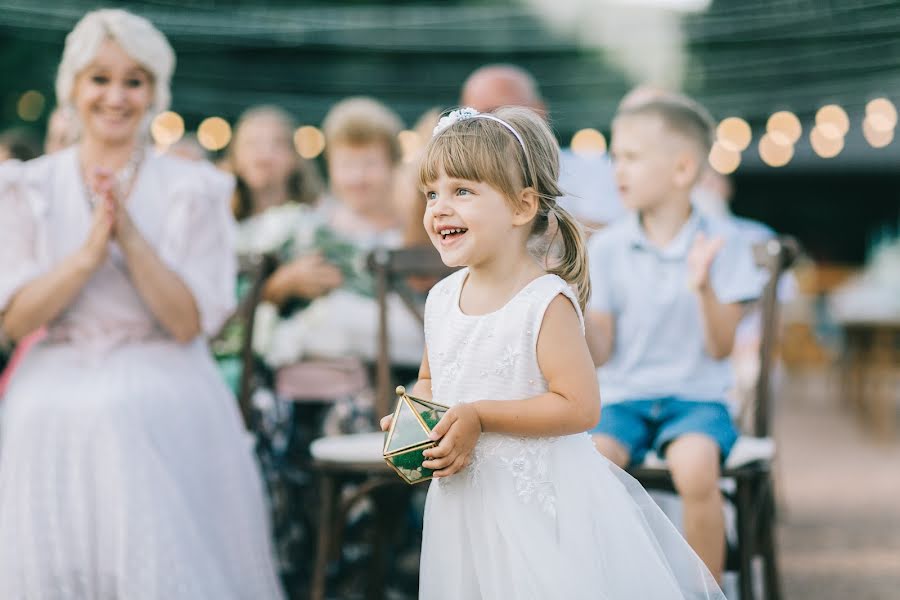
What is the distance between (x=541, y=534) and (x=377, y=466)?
0.99 meters

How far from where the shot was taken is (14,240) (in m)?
2.85

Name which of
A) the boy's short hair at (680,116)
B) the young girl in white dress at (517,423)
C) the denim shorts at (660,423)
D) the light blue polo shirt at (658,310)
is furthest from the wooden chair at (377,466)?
the young girl in white dress at (517,423)

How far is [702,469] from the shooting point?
8.41ft

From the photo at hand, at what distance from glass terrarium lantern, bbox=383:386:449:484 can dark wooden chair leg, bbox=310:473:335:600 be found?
114 centimetres

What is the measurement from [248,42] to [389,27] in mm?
1490

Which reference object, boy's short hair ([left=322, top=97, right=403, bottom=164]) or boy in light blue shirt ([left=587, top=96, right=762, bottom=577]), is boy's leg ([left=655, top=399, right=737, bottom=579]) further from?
boy's short hair ([left=322, top=97, right=403, bottom=164])

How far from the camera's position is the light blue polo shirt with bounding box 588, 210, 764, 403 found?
287cm

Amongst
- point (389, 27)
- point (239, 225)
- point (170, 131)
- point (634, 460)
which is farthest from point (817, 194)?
point (634, 460)

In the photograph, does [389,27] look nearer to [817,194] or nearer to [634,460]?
[634,460]

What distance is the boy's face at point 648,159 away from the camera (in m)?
2.87

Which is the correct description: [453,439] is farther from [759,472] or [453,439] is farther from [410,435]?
[759,472]

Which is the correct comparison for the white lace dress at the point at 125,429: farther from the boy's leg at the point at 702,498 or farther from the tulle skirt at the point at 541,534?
the boy's leg at the point at 702,498

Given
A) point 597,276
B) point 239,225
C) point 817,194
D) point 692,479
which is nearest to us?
point 692,479

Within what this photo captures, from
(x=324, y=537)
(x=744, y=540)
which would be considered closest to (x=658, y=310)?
(x=744, y=540)
